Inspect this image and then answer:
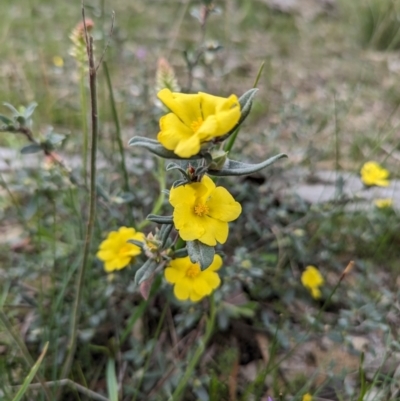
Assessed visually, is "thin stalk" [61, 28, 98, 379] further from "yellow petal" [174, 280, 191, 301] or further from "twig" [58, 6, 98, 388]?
"yellow petal" [174, 280, 191, 301]

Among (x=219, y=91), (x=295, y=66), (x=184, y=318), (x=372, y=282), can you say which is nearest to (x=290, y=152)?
(x=219, y=91)

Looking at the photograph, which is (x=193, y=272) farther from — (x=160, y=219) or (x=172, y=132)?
(x=172, y=132)

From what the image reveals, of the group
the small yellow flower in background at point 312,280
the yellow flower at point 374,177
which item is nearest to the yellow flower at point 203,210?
the small yellow flower in background at point 312,280

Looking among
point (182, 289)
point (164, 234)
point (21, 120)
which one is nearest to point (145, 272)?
point (164, 234)

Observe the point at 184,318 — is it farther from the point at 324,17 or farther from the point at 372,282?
the point at 324,17

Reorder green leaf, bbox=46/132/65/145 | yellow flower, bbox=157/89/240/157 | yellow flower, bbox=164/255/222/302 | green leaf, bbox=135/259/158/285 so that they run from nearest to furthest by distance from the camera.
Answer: yellow flower, bbox=157/89/240/157, green leaf, bbox=135/259/158/285, yellow flower, bbox=164/255/222/302, green leaf, bbox=46/132/65/145

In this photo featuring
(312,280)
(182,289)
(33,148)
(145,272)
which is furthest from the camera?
(312,280)

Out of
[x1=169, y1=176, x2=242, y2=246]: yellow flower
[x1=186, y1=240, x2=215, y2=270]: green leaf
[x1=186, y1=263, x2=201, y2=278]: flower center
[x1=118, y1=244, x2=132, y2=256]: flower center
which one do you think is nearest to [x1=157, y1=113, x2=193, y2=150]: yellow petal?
[x1=169, y1=176, x2=242, y2=246]: yellow flower
